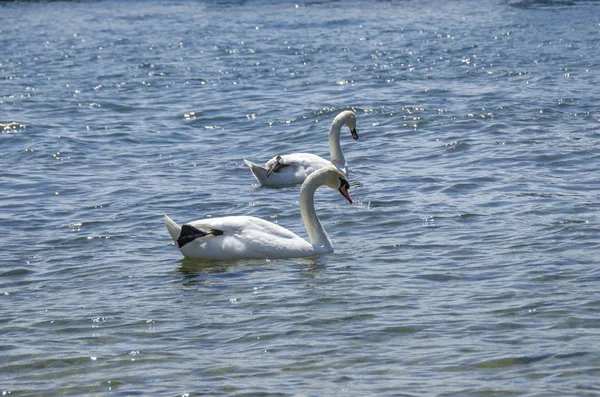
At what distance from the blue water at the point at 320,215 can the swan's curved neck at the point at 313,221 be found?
0.61 ft

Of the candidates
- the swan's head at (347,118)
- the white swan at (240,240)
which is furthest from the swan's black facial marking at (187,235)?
the swan's head at (347,118)

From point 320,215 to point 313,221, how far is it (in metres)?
1.59

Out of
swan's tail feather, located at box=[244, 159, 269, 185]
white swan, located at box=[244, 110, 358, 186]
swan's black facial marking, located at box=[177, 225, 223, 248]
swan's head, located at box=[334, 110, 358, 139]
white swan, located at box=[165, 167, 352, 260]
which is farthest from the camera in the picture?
swan's head, located at box=[334, 110, 358, 139]

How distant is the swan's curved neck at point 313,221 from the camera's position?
11.2m

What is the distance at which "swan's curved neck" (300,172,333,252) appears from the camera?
440 inches

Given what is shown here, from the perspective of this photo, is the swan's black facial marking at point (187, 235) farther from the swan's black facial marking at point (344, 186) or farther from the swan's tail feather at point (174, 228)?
the swan's black facial marking at point (344, 186)

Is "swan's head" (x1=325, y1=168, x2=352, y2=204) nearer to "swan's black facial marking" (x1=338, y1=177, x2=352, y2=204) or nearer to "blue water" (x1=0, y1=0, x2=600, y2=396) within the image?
"swan's black facial marking" (x1=338, y1=177, x2=352, y2=204)

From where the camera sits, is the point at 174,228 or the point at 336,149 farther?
the point at 336,149

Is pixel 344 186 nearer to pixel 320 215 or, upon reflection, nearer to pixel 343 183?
pixel 343 183

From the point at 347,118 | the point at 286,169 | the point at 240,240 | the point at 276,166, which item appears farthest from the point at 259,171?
the point at 240,240

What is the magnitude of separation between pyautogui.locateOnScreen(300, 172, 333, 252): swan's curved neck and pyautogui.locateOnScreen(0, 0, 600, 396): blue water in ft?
0.61

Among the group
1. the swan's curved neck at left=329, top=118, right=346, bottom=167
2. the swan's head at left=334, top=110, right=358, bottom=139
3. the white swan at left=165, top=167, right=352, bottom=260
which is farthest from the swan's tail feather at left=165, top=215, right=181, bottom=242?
the swan's head at left=334, top=110, right=358, bottom=139

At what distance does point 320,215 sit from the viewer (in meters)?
12.9

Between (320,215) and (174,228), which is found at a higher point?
(174,228)
